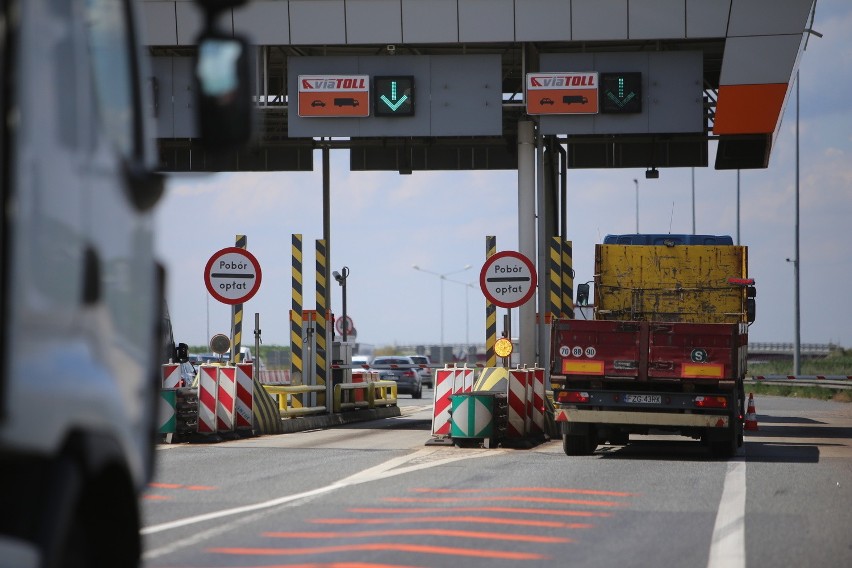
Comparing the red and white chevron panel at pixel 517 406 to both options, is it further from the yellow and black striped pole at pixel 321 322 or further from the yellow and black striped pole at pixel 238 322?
the yellow and black striped pole at pixel 321 322

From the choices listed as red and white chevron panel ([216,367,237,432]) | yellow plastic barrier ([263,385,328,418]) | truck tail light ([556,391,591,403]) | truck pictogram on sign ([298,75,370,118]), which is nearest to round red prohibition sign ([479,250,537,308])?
truck tail light ([556,391,591,403])

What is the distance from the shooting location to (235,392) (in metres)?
20.3

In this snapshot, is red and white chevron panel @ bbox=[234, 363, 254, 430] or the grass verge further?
the grass verge

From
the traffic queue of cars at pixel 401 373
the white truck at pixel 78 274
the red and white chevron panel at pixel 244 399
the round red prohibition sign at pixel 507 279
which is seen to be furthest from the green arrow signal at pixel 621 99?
the traffic queue of cars at pixel 401 373

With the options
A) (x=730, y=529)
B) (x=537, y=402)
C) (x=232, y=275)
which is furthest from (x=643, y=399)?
(x=730, y=529)

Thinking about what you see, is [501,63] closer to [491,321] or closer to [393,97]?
[393,97]

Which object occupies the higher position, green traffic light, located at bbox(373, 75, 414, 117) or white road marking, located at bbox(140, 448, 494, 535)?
green traffic light, located at bbox(373, 75, 414, 117)

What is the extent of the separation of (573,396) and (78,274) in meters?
14.3

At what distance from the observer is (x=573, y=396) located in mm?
17922

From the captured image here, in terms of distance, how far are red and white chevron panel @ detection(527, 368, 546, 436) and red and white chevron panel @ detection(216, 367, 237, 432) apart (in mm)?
4285

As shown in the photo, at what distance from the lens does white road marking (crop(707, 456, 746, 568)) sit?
333 inches

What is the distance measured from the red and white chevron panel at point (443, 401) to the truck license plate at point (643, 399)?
9.03ft

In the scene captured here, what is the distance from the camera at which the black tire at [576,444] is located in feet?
58.7

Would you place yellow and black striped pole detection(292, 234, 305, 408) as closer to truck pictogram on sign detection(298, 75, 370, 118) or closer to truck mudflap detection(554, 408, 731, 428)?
truck pictogram on sign detection(298, 75, 370, 118)
